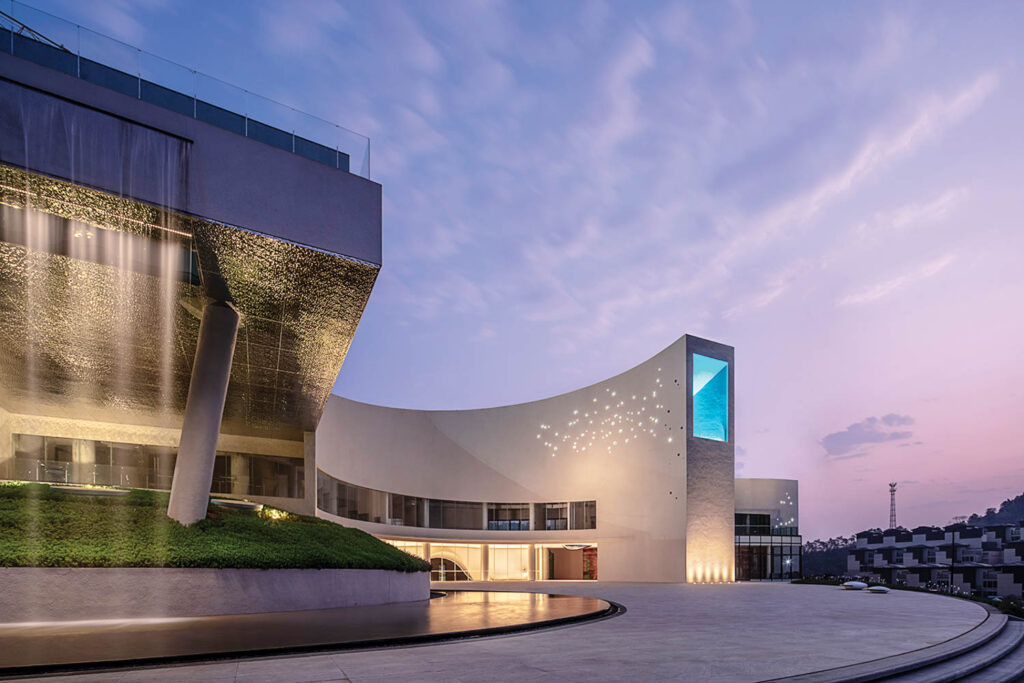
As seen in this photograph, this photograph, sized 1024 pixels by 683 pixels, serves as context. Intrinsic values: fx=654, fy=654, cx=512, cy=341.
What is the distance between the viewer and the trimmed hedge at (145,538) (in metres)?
12.0

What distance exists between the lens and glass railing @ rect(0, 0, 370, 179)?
33.7 ft

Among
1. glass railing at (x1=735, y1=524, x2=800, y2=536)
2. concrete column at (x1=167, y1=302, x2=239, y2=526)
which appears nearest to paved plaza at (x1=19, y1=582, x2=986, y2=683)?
concrete column at (x1=167, y1=302, x2=239, y2=526)

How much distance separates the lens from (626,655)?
748cm

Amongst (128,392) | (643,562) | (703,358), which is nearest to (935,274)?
(703,358)

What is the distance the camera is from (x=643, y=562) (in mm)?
34094

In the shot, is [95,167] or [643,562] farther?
[643,562]

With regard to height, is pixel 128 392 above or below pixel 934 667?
above

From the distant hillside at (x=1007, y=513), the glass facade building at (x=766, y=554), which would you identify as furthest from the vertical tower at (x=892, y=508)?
the glass facade building at (x=766, y=554)

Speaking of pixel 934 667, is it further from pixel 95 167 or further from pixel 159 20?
pixel 159 20

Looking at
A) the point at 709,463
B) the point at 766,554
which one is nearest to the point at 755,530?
the point at 766,554

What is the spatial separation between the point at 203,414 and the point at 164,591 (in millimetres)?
4339

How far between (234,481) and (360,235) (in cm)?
1962

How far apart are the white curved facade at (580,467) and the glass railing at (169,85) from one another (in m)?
19.6

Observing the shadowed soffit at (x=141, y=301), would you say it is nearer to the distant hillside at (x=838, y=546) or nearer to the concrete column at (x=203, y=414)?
the concrete column at (x=203, y=414)
